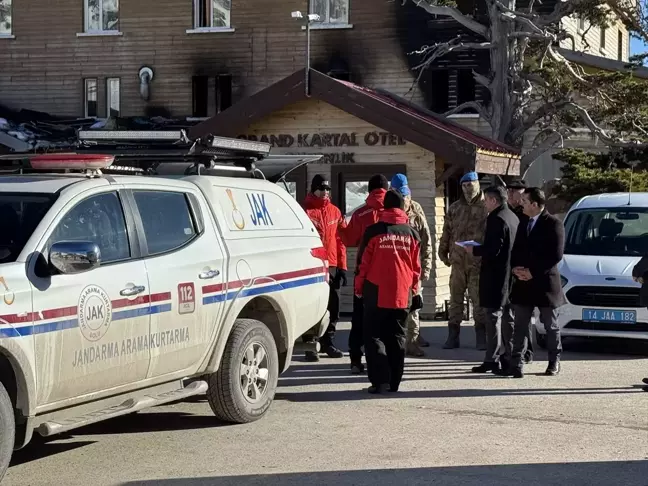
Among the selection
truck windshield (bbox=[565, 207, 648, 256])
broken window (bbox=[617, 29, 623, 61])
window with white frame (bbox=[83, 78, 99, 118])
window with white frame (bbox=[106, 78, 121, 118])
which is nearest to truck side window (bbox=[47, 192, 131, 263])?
truck windshield (bbox=[565, 207, 648, 256])

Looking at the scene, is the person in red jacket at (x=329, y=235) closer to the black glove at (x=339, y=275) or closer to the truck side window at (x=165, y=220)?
the black glove at (x=339, y=275)

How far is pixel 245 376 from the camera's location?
909 cm

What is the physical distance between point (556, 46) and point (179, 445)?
73.7ft

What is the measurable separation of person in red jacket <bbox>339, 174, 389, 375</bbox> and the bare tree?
14382mm

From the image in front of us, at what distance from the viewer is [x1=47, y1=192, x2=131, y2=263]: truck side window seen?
750 centimetres

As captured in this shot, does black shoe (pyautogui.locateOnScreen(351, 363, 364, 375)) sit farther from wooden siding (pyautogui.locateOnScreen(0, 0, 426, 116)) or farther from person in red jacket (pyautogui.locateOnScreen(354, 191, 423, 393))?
wooden siding (pyautogui.locateOnScreen(0, 0, 426, 116))

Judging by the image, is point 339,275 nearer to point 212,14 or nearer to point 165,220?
point 165,220

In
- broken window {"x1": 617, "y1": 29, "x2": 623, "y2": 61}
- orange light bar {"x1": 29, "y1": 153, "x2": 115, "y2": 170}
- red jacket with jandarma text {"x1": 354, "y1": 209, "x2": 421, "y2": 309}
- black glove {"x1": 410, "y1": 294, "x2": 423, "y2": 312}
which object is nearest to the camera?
orange light bar {"x1": 29, "y1": 153, "x2": 115, "y2": 170}

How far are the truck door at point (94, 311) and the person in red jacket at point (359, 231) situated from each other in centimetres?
404

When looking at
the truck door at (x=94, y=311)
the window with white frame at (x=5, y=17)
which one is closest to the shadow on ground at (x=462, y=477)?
the truck door at (x=94, y=311)

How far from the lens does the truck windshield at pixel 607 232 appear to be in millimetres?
14227

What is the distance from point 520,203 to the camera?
12414 millimetres

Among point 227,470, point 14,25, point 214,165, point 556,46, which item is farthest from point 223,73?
point 227,470

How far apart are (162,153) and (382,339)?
8.44 ft
